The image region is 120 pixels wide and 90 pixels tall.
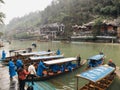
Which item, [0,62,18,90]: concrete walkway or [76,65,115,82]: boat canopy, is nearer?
[76,65,115,82]: boat canopy

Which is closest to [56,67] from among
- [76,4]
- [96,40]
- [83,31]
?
[96,40]

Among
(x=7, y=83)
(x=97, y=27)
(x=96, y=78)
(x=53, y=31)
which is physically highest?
(x=97, y=27)

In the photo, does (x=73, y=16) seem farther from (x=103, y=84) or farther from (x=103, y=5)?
(x=103, y=84)

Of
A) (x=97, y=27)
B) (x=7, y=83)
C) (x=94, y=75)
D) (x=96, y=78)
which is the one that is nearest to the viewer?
(x=96, y=78)

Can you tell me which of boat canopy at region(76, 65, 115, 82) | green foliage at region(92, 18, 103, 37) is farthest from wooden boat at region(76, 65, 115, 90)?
green foliage at region(92, 18, 103, 37)

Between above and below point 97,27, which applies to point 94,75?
below

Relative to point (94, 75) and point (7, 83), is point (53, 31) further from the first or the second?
point (94, 75)

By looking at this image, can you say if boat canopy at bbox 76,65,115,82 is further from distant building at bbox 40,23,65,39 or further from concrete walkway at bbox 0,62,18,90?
distant building at bbox 40,23,65,39

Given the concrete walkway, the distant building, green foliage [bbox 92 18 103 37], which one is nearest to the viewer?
the concrete walkway

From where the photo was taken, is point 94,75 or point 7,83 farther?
point 7,83

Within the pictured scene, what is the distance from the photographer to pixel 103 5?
79250mm

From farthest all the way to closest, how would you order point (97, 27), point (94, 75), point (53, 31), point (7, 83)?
point (53, 31)
point (97, 27)
point (7, 83)
point (94, 75)

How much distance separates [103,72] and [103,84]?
3.48 ft

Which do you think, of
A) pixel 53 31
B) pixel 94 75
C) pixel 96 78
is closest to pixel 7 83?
pixel 94 75
